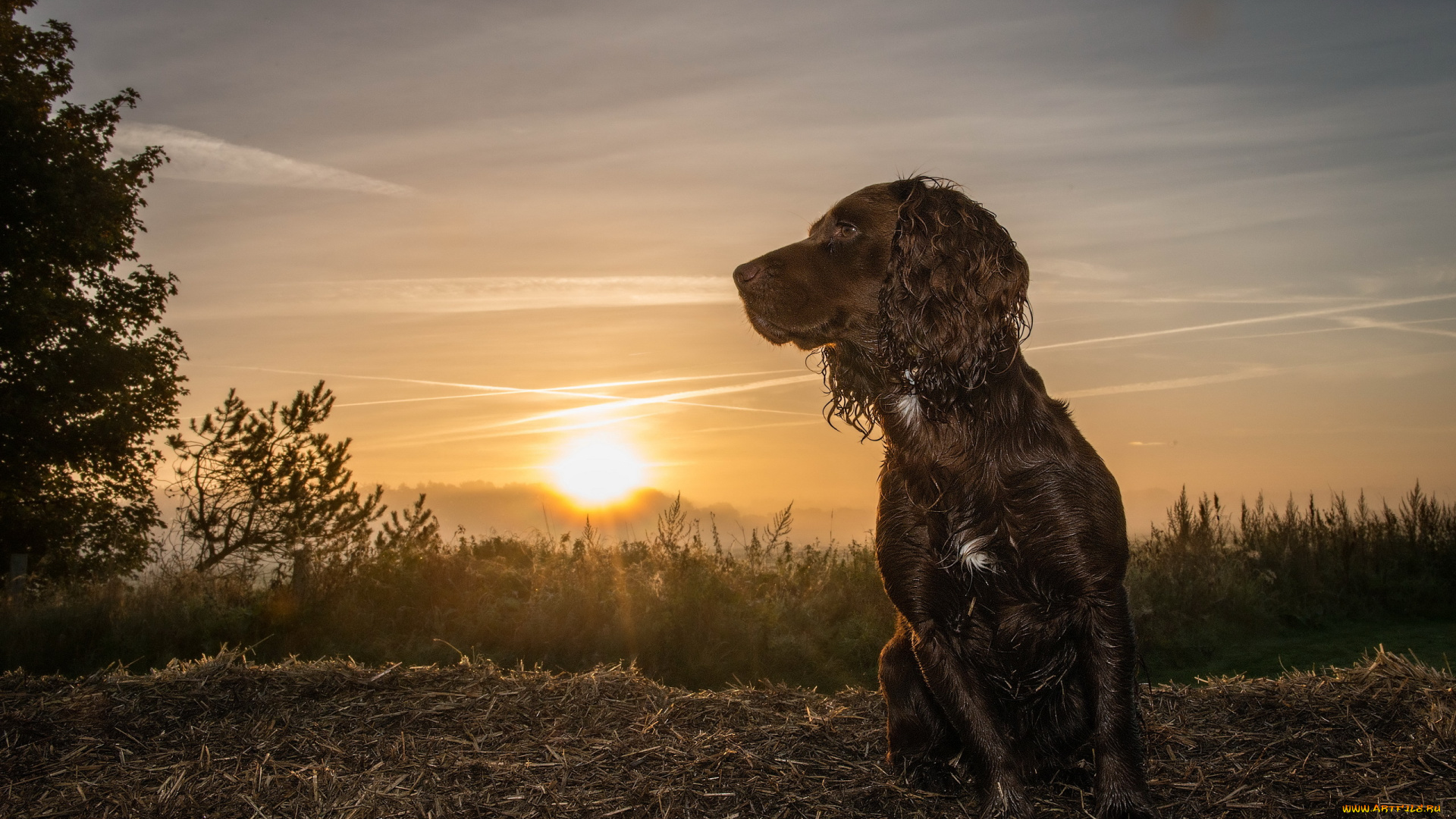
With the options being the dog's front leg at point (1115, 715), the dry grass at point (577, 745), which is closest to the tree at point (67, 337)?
the dry grass at point (577, 745)

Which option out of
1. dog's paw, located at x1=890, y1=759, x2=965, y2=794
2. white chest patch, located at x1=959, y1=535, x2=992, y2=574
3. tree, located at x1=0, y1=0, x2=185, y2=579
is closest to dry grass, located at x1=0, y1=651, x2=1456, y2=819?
dog's paw, located at x1=890, y1=759, x2=965, y2=794

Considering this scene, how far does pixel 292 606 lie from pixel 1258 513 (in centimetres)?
1067

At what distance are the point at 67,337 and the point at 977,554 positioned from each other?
2338 centimetres

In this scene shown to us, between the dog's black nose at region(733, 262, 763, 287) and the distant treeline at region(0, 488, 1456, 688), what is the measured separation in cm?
372

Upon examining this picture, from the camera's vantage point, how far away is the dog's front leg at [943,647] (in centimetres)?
307

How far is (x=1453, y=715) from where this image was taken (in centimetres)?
380

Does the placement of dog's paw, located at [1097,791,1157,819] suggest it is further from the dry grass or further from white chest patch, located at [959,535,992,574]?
white chest patch, located at [959,535,992,574]

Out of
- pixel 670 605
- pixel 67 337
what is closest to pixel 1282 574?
pixel 670 605

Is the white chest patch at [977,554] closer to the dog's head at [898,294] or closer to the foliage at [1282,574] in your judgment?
the dog's head at [898,294]

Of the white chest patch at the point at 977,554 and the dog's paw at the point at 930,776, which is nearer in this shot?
the white chest patch at the point at 977,554

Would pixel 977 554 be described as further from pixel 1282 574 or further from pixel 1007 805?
pixel 1282 574

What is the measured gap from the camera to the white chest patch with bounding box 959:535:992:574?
3.09 metres

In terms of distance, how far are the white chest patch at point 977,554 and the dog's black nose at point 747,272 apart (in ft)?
4.50

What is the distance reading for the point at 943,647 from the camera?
3.17 m
